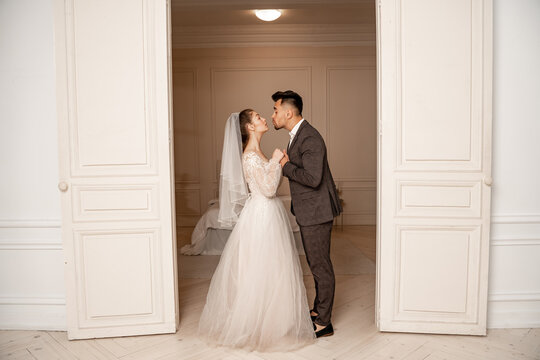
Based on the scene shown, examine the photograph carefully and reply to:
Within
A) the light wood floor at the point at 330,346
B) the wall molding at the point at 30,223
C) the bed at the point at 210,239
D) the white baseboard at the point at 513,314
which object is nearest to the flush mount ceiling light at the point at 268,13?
the bed at the point at 210,239

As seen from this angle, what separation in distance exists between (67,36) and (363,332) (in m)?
3.18

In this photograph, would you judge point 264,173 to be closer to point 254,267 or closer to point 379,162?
point 254,267

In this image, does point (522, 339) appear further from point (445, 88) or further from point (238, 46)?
point (238, 46)

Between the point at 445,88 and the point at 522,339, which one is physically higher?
the point at 445,88

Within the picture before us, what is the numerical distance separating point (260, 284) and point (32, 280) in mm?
1871

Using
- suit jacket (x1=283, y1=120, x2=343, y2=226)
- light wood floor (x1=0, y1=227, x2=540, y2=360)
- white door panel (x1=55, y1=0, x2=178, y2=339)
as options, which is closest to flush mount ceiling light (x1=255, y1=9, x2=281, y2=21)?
white door panel (x1=55, y1=0, x2=178, y2=339)

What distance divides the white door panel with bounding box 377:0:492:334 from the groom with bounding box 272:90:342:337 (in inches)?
16.5

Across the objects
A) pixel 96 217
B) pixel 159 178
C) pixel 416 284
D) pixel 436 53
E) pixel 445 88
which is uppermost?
pixel 436 53

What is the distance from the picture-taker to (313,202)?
9.89 ft

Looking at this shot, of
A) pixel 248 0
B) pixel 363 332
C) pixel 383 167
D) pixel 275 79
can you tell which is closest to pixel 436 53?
pixel 383 167

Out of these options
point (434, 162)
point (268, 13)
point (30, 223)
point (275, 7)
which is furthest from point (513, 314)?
point (268, 13)

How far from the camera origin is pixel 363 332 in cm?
315

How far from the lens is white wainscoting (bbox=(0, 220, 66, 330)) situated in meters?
3.21

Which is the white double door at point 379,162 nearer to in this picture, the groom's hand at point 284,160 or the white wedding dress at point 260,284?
the white wedding dress at point 260,284
